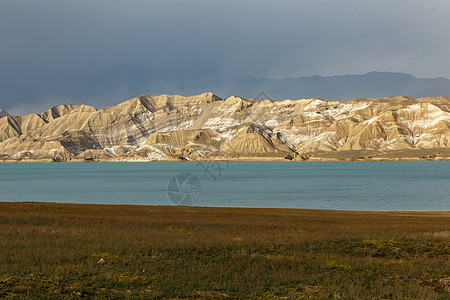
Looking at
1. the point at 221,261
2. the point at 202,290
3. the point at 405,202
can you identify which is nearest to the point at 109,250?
the point at 221,261

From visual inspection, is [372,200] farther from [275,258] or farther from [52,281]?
[52,281]

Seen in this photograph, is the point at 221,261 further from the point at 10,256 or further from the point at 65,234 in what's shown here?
the point at 65,234

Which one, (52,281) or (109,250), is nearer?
(52,281)

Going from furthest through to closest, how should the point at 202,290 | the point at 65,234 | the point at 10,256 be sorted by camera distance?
the point at 65,234, the point at 10,256, the point at 202,290

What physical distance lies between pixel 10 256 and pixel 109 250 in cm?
385

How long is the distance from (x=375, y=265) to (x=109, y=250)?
36.2ft

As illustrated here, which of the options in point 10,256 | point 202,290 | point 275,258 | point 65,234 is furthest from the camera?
point 65,234

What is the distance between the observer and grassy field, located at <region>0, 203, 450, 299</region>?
13312 mm

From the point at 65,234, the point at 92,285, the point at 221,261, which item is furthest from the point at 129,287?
the point at 65,234

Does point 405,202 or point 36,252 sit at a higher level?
point 36,252

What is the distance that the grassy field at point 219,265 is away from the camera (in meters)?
13.3

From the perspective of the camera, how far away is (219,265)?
54.7 feet

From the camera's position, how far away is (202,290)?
13.5 meters

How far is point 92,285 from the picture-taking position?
1351 centimetres
